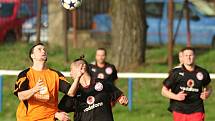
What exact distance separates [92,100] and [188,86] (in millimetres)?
2622

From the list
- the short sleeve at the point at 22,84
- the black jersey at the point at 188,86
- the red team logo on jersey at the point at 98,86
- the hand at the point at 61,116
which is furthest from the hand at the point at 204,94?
the short sleeve at the point at 22,84

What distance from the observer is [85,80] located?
9.24 metres

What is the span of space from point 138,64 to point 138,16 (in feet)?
4.27

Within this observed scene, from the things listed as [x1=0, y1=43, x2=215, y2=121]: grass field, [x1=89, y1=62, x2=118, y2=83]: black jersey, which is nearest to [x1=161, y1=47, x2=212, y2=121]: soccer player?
[x1=89, y1=62, x2=118, y2=83]: black jersey

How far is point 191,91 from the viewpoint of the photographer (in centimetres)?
1153

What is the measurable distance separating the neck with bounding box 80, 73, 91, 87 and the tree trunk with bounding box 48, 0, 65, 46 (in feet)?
46.5

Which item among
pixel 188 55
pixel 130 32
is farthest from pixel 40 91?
pixel 130 32

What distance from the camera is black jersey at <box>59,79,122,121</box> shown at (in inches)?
367

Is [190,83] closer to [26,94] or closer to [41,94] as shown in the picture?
[41,94]

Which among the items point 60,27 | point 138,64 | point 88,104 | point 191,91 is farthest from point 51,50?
point 88,104

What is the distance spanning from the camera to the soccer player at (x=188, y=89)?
11.4 meters

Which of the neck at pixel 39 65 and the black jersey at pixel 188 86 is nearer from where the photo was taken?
the neck at pixel 39 65

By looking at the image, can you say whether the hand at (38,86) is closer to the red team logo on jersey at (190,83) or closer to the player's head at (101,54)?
the red team logo on jersey at (190,83)

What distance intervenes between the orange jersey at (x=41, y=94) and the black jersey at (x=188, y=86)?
100 inches
